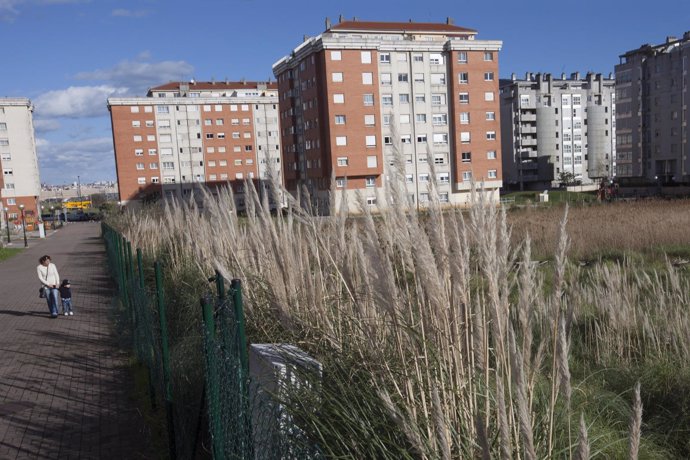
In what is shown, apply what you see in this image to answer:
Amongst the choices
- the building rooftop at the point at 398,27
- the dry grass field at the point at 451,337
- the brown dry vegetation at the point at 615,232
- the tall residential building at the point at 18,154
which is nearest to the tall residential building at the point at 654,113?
the building rooftop at the point at 398,27

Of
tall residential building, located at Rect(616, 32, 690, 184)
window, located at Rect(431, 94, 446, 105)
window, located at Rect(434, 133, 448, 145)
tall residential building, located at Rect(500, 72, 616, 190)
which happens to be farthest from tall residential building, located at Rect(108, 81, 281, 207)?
tall residential building, located at Rect(616, 32, 690, 184)

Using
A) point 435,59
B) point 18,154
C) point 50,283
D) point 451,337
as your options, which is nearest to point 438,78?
point 435,59

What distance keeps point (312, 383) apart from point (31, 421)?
173 inches

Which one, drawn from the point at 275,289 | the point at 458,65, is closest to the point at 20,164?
the point at 458,65

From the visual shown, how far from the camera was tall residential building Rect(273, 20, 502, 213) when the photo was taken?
165 feet

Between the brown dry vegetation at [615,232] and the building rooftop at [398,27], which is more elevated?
the building rooftop at [398,27]

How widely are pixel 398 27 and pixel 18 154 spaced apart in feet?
153

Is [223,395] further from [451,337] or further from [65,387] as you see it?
[65,387]

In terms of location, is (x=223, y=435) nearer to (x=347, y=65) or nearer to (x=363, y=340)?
(x=363, y=340)

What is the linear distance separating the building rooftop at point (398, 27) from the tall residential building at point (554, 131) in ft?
87.3

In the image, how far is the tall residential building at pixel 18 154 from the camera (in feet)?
234

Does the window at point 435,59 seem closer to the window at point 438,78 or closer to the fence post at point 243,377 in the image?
the window at point 438,78

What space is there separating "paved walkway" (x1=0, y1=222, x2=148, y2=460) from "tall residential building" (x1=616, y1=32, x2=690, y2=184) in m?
63.3

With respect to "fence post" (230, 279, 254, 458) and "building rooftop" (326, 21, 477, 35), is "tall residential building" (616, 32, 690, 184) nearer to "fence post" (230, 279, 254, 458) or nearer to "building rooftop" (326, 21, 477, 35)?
"building rooftop" (326, 21, 477, 35)
